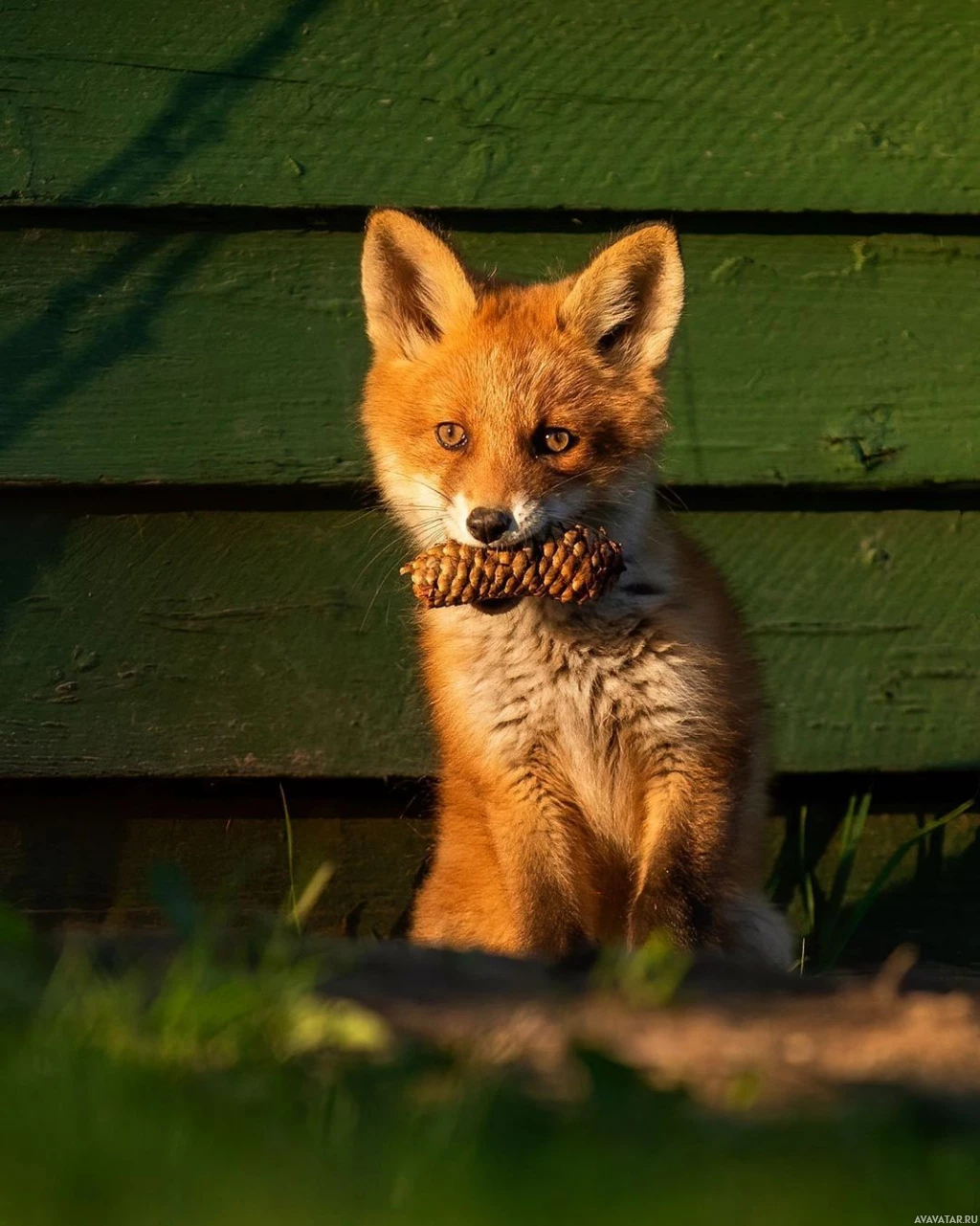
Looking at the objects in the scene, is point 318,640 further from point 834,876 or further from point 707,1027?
point 707,1027

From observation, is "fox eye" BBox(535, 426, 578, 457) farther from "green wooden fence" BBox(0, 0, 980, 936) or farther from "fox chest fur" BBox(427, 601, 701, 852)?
"green wooden fence" BBox(0, 0, 980, 936)

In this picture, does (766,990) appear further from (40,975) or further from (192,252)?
(192,252)

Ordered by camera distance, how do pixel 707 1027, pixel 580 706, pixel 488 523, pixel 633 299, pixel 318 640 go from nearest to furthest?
pixel 707 1027 → pixel 488 523 → pixel 580 706 → pixel 633 299 → pixel 318 640

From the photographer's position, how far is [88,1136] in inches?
57.0

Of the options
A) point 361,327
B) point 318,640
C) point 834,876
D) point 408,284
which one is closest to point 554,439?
point 408,284

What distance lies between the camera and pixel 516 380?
3455mm

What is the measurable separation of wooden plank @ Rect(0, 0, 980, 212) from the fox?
0.55m

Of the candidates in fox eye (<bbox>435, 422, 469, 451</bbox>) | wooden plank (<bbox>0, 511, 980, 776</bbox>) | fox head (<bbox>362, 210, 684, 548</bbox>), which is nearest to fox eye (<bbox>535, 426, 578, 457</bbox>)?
fox head (<bbox>362, 210, 684, 548</bbox>)

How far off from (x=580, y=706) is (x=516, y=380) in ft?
2.53

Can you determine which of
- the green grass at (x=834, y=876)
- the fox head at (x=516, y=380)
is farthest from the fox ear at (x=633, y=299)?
the green grass at (x=834, y=876)

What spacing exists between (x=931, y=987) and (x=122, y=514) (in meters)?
2.53

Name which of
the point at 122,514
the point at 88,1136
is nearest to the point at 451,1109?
the point at 88,1136

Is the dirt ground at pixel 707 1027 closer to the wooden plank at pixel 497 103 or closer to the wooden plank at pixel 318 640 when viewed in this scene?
the wooden plank at pixel 318 640

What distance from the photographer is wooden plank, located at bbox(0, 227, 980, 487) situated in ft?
13.1
